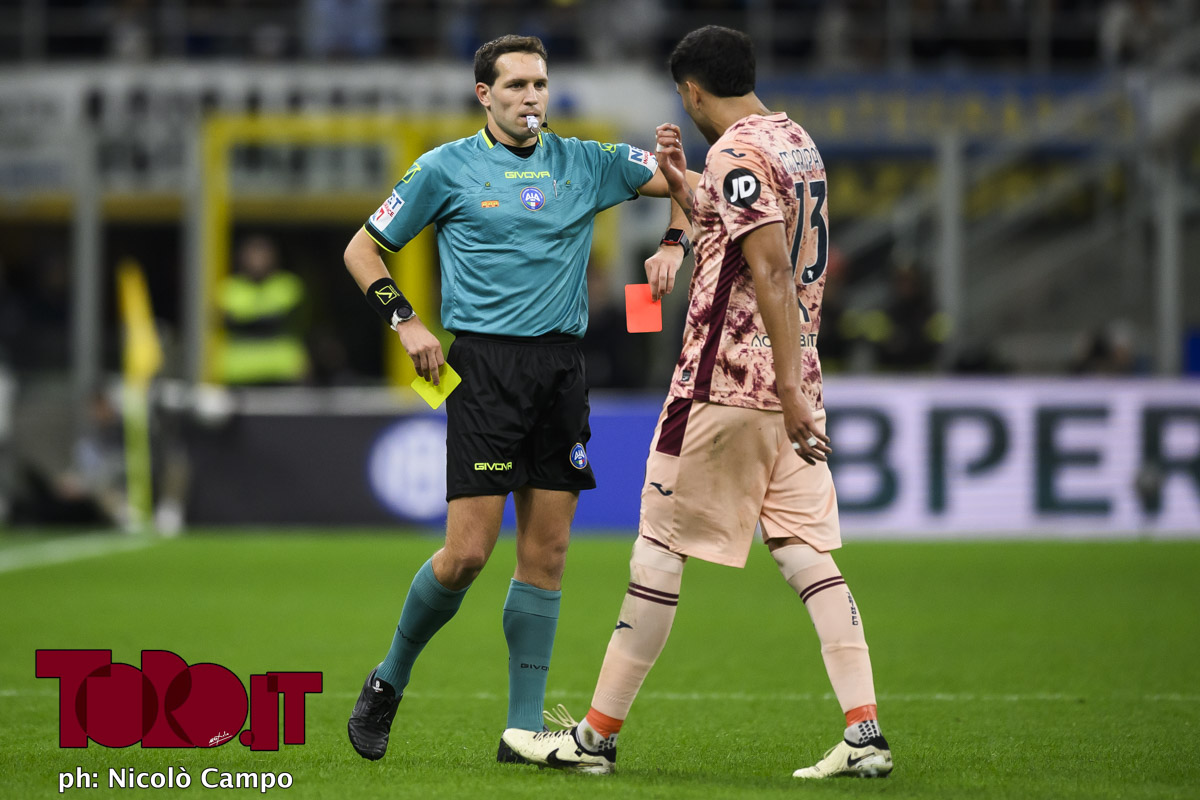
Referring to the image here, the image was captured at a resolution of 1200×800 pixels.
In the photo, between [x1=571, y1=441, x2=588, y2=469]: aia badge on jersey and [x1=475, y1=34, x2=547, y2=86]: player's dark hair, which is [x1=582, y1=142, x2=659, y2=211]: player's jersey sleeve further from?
[x1=571, y1=441, x2=588, y2=469]: aia badge on jersey

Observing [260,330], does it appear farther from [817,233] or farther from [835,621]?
[835,621]

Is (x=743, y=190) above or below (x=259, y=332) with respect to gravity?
above

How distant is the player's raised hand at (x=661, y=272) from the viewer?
5.22m

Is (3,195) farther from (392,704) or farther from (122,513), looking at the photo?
(392,704)

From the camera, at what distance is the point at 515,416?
5.16 m

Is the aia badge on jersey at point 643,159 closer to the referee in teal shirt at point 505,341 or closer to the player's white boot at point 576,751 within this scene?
the referee in teal shirt at point 505,341

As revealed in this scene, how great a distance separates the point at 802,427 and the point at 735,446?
0.79 ft

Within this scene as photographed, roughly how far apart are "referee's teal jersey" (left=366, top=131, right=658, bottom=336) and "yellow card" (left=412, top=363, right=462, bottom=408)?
0.20 metres

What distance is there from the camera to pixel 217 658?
7.49m

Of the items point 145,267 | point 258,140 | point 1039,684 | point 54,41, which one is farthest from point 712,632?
point 145,267

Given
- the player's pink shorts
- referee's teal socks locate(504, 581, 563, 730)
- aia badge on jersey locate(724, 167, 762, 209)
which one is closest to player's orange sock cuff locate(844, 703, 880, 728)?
the player's pink shorts

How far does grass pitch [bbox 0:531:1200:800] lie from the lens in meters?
4.98

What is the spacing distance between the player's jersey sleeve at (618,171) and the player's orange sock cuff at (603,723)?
1.62 m

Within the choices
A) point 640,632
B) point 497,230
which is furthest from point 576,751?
point 497,230
